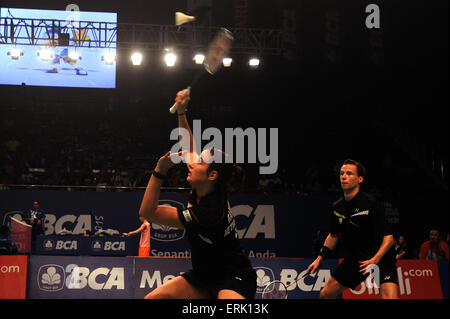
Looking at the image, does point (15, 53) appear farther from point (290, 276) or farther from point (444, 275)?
point (444, 275)

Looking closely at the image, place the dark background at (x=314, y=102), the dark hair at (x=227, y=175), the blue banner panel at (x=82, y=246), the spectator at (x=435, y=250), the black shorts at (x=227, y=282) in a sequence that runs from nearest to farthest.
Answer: the black shorts at (x=227, y=282), the dark hair at (x=227, y=175), the spectator at (x=435, y=250), the blue banner panel at (x=82, y=246), the dark background at (x=314, y=102)

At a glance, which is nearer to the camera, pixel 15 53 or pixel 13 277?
pixel 13 277

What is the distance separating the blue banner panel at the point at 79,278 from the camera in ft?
37.2

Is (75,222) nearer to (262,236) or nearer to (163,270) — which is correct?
(262,236)

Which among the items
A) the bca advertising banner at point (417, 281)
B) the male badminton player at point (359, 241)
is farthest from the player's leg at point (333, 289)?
the bca advertising banner at point (417, 281)

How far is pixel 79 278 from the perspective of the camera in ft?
37.3

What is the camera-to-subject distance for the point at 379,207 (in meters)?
→ 6.82

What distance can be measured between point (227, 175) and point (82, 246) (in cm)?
1090

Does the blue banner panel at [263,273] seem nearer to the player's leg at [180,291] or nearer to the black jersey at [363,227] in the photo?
the black jersey at [363,227]

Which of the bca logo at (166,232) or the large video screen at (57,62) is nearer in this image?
the bca logo at (166,232)

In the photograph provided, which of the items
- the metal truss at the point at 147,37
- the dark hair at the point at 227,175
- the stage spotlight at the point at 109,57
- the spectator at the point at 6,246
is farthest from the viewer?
the stage spotlight at the point at 109,57

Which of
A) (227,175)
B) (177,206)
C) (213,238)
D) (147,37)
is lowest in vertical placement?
(177,206)

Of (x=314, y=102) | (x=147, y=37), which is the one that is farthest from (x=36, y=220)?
(x=314, y=102)

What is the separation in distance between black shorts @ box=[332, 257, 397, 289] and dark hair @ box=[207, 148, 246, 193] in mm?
2275
